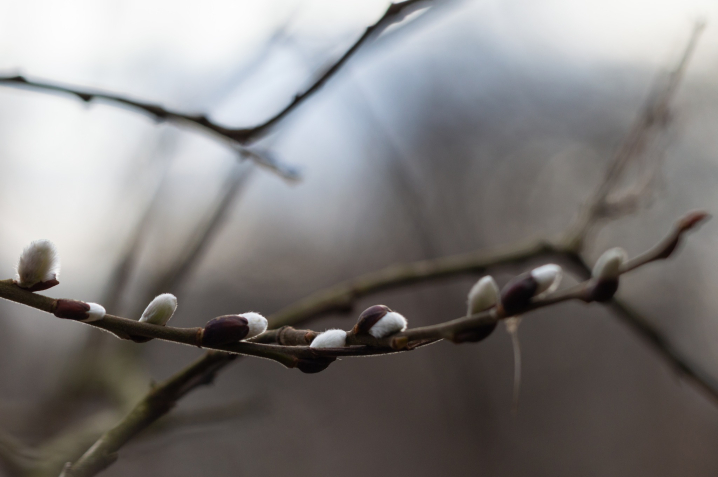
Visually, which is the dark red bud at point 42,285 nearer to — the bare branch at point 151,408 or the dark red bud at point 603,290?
the bare branch at point 151,408

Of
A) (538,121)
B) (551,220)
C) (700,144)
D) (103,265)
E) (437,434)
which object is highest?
(538,121)

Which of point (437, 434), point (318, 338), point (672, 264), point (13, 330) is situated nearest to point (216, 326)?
point (318, 338)

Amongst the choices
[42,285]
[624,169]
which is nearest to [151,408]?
[42,285]

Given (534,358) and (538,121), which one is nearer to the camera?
(534,358)

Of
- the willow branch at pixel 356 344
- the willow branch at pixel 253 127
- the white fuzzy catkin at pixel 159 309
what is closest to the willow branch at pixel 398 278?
the willow branch at pixel 356 344

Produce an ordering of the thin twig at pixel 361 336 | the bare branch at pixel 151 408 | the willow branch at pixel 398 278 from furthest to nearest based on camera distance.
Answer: the willow branch at pixel 398 278
the bare branch at pixel 151 408
the thin twig at pixel 361 336

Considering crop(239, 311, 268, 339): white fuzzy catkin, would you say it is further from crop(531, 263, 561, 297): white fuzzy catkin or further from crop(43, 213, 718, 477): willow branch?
crop(531, 263, 561, 297): white fuzzy catkin

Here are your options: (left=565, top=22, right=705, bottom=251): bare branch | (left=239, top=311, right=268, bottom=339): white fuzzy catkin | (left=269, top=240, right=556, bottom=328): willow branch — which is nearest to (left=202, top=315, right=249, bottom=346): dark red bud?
(left=239, top=311, right=268, bottom=339): white fuzzy catkin

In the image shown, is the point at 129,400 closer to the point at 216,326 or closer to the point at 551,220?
the point at 216,326

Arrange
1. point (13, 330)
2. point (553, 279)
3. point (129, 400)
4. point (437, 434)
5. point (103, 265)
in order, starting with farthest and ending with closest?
point (437, 434) → point (13, 330) → point (103, 265) → point (129, 400) → point (553, 279)
